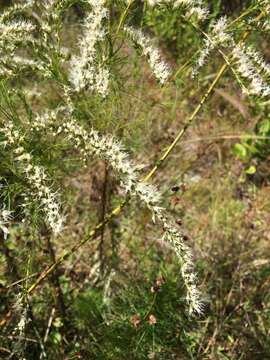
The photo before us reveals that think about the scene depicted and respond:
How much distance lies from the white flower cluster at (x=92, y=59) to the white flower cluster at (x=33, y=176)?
27cm

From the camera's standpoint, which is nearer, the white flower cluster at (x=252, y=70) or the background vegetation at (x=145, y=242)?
the white flower cluster at (x=252, y=70)

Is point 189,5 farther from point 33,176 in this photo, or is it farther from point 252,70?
point 33,176

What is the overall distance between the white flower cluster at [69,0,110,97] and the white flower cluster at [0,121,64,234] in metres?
0.27

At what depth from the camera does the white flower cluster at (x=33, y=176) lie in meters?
1.58

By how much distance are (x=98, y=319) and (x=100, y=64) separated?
4.42ft

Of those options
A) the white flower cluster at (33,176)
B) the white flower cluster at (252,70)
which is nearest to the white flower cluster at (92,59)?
the white flower cluster at (33,176)

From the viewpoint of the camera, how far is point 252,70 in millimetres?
1703

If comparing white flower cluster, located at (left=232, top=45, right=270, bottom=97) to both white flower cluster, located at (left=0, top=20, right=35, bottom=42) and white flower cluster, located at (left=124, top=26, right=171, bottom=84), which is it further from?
white flower cluster, located at (left=0, top=20, right=35, bottom=42)

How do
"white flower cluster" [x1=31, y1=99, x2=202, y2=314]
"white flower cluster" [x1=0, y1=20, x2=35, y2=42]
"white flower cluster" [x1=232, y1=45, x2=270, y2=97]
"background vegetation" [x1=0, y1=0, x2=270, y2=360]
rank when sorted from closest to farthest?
"white flower cluster" [x1=31, y1=99, x2=202, y2=314], "white flower cluster" [x1=232, y1=45, x2=270, y2=97], "white flower cluster" [x1=0, y1=20, x2=35, y2=42], "background vegetation" [x1=0, y1=0, x2=270, y2=360]

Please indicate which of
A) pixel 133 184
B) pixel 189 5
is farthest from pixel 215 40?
pixel 133 184

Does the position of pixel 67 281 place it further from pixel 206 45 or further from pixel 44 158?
pixel 206 45

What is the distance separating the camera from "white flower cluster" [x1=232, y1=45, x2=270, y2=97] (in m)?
1.65

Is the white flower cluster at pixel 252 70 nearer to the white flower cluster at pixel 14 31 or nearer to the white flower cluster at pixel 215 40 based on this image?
the white flower cluster at pixel 215 40

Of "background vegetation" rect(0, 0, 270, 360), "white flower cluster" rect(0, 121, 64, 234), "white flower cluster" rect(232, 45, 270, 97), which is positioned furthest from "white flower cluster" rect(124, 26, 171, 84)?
"white flower cluster" rect(0, 121, 64, 234)
